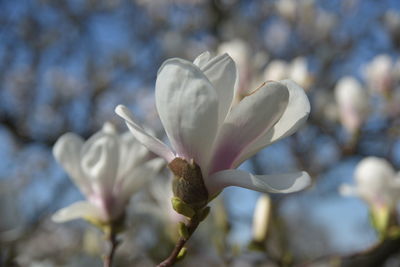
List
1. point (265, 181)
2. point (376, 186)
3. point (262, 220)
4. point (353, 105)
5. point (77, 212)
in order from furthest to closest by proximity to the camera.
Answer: point (353, 105), point (376, 186), point (262, 220), point (77, 212), point (265, 181)

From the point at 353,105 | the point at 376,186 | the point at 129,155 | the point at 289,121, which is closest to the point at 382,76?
the point at 353,105

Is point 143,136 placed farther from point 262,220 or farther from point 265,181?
point 262,220

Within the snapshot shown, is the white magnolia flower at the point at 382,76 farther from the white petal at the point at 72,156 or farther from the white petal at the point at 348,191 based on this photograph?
the white petal at the point at 72,156

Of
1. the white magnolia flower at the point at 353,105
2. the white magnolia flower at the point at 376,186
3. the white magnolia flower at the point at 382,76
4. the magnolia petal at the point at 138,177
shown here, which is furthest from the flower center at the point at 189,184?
the white magnolia flower at the point at 382,76

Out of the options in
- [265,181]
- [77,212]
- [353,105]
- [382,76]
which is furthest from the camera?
[382,76]

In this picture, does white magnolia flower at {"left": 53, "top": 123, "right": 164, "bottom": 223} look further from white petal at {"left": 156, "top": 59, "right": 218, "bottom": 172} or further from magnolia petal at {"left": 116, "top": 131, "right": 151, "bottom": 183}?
white petal at {"left": 156, "top": 59, "right": 218, "bottom": 172}
